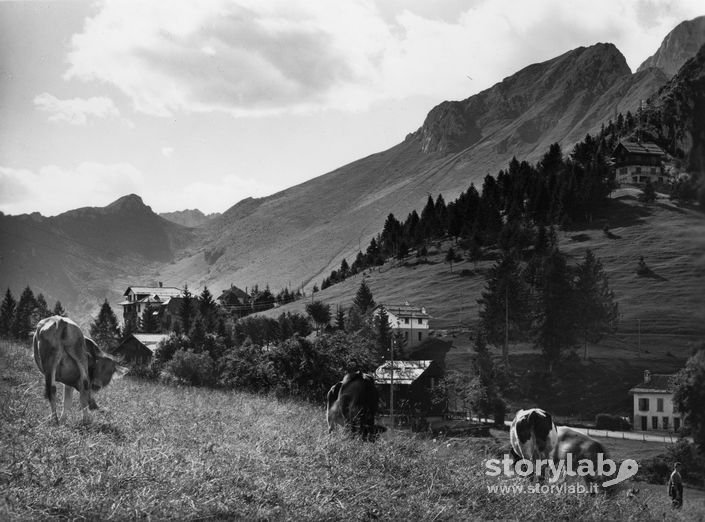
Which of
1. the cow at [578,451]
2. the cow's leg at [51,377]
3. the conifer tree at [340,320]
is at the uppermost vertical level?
the conifer tree at [340,320]

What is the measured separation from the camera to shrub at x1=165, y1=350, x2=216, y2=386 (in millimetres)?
40750

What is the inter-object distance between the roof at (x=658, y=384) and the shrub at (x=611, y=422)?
1571mm

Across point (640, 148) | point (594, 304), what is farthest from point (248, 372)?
point (640, 148)

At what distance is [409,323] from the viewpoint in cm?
5212

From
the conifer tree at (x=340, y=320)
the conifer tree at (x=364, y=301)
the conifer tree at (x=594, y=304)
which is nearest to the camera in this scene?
the conifer tree at (x=594, y=304)

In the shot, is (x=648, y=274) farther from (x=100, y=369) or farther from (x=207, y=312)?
(x=207, y=312)

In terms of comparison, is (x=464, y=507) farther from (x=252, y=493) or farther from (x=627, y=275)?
(x=627, y=275)

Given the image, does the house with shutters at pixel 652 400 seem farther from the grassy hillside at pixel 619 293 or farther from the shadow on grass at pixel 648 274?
the shadow on grass at pixel 648 274

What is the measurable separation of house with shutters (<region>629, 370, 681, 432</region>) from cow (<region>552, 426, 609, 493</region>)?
10536 millimetres

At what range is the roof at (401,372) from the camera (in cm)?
3297

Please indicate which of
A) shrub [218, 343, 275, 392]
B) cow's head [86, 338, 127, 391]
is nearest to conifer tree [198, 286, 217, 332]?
shrub [218, 343, 275, 392]

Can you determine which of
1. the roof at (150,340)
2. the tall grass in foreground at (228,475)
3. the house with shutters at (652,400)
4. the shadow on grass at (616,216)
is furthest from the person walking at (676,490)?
the shadow on grass at (616,216)

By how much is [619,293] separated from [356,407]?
1660 inches

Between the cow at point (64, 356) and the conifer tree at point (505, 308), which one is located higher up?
the conifer tree at point (505, 308)
